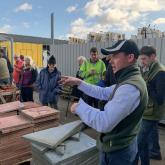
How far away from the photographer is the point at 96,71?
20.4 ft

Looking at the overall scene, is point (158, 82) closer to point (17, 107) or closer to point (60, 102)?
point (17, 107)

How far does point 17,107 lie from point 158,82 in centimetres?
261

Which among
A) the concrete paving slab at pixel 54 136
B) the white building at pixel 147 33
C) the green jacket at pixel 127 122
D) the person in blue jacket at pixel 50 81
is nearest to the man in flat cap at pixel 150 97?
the concrete paving slab at pixel 54 136

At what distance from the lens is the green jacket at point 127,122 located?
6.46ft

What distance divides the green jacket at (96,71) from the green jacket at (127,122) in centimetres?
412

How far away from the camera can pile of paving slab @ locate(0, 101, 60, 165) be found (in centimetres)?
401

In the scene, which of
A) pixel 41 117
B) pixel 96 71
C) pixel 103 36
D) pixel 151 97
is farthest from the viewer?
pixel 103 36

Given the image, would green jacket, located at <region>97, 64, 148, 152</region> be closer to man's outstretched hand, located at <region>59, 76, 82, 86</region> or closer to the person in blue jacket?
man's outstretched hand, located at <region>59, 76, 82, 86</region>

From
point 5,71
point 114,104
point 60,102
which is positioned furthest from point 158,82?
point 60,102

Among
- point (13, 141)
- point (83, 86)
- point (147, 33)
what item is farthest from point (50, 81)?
point (147, 33)

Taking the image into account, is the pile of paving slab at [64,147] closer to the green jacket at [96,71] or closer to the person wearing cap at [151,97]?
the person wearing cap at [151,97]

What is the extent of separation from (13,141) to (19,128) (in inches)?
8.7

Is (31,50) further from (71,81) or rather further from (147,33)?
(71,81)

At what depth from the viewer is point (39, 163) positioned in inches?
122
